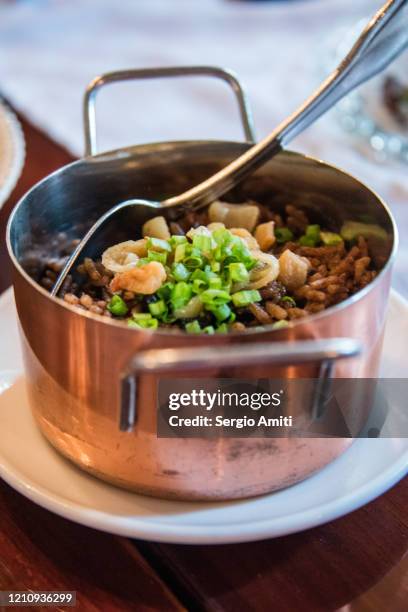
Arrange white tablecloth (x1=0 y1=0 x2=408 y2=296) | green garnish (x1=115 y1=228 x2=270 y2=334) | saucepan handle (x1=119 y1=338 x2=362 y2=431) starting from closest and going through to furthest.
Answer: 1. saucepan handle (x1=119 y1=338 x2=362 y2=431)
2. green garnish (x1=115 y1=228 x2=270 y2=334)
3. white tablecloth (x1=0 y1=0 x2=408 y2=296)

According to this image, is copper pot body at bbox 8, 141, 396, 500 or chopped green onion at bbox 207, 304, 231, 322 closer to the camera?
copper pot body at bbox 8, 141, 396, 500

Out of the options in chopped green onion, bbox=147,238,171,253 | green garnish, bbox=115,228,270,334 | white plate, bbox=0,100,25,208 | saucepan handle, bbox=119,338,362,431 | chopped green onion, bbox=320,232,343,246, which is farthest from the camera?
white plate, bbox=0,100,25,208

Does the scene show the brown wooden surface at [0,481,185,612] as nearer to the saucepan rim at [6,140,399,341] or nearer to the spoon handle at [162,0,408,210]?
the saucepan rim at [6,140,399,341]

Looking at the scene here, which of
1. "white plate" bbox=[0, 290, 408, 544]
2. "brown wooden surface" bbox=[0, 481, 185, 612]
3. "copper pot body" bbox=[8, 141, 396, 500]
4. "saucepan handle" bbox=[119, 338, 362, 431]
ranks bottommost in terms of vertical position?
"brown wooden surface" bbox=[0, 481, 185, 612]

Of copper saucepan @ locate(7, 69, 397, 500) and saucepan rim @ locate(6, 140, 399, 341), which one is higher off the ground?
saucepan rim @ locate(6, 140, 399, 341)

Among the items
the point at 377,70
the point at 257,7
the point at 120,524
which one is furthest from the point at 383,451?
the point at 257,7

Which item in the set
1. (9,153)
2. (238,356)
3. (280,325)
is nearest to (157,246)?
(280,325)

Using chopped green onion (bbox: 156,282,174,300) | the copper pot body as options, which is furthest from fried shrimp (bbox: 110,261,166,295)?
the copper pot body
